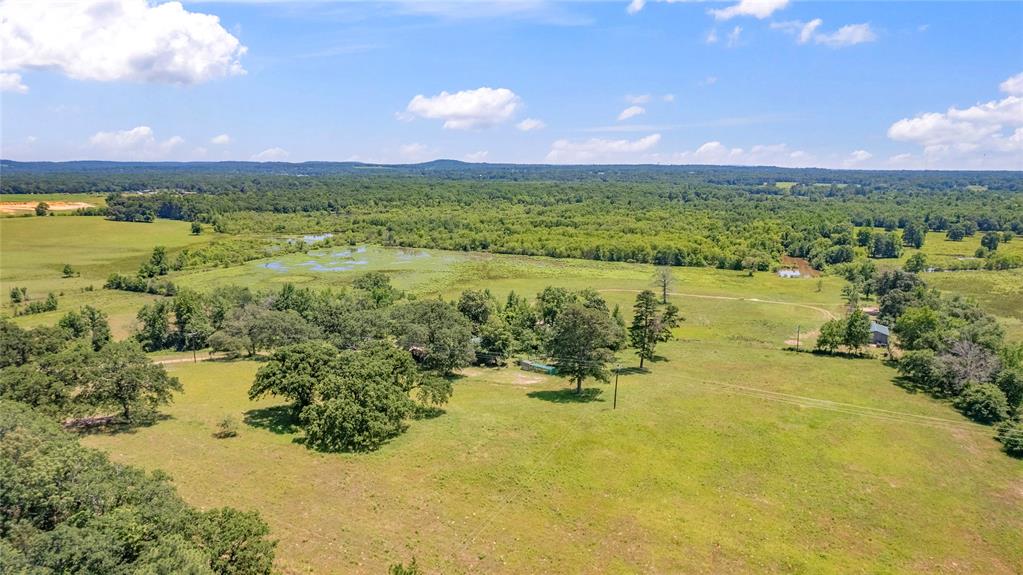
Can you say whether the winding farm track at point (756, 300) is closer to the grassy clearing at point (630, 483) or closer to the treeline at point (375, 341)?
the treeline at point (375, 341)

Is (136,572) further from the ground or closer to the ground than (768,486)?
further from the ground

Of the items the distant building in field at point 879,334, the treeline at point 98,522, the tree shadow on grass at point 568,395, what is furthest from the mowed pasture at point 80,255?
the distant building in field at point 879,334

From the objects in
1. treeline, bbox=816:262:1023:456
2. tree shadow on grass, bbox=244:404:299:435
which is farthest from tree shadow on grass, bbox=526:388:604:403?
treeline, bbox=816:262:1023:456

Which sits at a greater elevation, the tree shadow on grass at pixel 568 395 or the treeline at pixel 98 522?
the treeline at pixel 98 522

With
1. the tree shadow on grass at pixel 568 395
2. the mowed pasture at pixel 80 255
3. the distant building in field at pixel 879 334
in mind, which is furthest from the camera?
the mowed pasture at pixel 80 255

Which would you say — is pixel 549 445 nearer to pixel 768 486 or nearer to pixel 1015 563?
pixel 768 486

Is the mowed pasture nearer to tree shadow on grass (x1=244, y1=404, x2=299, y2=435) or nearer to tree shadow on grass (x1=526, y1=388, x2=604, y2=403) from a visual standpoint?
tree shadow on grass (x1=244, y1=404, x2=299, y2=435)

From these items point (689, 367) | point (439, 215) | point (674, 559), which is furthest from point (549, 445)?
point (439, 215)
